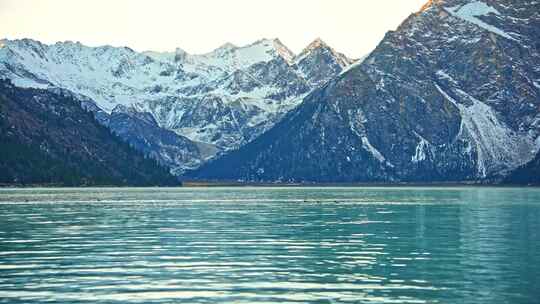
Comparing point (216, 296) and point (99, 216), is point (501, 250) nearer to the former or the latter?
point (216, 296)

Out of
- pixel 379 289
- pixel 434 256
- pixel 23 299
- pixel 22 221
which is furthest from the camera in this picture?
pixel 22 221

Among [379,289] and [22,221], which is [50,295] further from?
[22,221]

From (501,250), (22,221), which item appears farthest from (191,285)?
(22,221)

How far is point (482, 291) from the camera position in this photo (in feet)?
205

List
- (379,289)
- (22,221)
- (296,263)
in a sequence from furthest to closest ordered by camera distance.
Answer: (22,221)
(296,263)
(379,289)

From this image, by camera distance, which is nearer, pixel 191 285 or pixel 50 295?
pixel 50 295

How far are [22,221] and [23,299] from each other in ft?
295

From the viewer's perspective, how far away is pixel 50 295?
200 feet

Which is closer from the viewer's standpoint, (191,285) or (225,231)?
(191,285)

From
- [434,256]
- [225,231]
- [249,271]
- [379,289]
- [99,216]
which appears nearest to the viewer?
[379,289]

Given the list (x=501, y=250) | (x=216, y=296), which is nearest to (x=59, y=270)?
(x=216, y=296)

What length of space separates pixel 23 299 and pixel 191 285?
1219 centimetres

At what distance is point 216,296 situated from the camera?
60.3 m

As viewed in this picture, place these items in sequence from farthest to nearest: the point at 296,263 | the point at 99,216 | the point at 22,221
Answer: the point at 99,216 → the point at 22,221 → the point at 296,263
